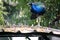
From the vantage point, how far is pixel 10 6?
4.64 m

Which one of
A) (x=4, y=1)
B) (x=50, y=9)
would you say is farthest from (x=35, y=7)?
(x=4, y=1)

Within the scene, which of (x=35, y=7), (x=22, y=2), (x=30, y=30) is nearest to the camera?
(x=30, y=30)

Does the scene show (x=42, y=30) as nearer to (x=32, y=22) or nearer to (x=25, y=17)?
(x=32, y=22)

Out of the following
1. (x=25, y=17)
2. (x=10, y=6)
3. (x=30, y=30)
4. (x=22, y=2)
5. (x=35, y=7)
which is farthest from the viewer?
(x=10, y=6)

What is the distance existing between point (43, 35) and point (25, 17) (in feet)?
6.30

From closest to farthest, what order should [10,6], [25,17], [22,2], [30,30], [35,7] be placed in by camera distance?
1. [30,30]
2. [35,7]
3. [22,2]
4. [25,17]
5. [10,6]

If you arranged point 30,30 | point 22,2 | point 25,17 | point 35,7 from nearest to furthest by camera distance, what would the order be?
point 30,30, point 35,7, point 22,2, point 25,17

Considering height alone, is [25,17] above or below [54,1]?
below

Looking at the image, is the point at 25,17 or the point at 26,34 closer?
the point at 26,34

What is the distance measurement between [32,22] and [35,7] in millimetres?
917

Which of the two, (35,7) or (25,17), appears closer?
(35,7)

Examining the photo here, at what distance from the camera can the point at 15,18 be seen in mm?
4461

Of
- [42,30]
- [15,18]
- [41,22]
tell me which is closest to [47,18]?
[41,22]

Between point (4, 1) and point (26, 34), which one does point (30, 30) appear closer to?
point (26, 34)
